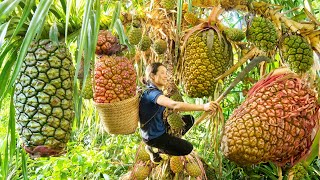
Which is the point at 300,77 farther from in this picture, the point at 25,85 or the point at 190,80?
the point at 25,85

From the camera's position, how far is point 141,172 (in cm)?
272

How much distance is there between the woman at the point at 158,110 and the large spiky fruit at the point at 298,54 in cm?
29

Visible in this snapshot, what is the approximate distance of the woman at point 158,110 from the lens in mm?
1962

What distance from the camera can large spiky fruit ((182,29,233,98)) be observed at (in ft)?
5.81

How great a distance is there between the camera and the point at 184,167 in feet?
9.00

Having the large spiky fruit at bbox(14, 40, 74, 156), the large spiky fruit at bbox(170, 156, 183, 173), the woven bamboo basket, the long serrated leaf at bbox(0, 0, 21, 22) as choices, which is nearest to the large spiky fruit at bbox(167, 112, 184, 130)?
the large spiky fruit at bbox(170, 156, 183, 173)

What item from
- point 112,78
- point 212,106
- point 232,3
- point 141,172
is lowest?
point 141,172

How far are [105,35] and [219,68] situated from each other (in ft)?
1.43

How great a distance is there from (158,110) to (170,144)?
0.86 ft

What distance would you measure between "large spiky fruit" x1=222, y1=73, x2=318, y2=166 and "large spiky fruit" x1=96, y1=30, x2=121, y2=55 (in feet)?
1.66

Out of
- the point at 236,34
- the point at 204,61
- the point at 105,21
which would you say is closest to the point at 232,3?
the point at 236,34

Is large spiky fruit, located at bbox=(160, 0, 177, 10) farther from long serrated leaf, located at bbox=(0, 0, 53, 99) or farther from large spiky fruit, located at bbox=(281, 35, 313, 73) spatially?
long serrated leaf, located at bbox=(0, 0, 53, 99)

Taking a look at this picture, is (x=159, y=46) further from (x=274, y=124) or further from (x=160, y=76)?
(x=274, y=124)

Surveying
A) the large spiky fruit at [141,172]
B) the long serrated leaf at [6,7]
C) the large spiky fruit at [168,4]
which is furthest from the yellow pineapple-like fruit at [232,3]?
the large spiky fruit at [141,172]
